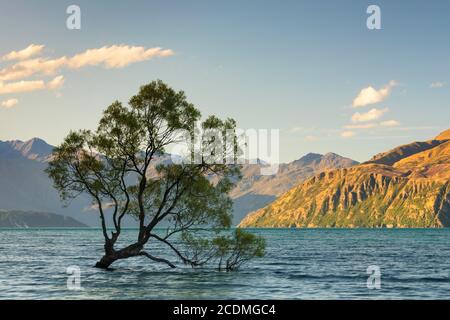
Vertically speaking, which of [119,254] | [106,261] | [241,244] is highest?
[241,244]

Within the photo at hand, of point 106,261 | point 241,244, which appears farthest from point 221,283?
point 106,261

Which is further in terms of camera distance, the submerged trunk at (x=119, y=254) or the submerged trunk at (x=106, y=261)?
the submerged trunk at (x=106, y=261)

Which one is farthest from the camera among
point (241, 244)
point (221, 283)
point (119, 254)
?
point (119, 254)

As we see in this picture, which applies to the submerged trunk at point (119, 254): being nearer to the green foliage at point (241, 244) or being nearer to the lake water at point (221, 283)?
the lake water at point (221, 283)

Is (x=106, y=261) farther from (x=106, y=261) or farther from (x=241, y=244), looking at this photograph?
(x=241, y=244)

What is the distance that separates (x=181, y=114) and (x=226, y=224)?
12.3m

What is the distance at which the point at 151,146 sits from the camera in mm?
61094

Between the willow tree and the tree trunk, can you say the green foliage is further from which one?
the tree trunk

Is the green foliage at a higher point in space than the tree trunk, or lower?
higher

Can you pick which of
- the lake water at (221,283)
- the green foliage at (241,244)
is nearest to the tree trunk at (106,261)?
the lake water at (221,283)

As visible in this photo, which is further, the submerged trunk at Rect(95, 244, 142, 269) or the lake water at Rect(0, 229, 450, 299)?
the submerged trunk at Rect(95, 244, 142, 269)

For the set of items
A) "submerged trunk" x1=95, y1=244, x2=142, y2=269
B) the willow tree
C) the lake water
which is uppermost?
the willow tree

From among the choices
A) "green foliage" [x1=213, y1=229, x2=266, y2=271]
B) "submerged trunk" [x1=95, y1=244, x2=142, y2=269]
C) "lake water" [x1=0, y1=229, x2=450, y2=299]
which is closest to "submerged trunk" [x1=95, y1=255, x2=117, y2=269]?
"submerged trunk" [x1=95, y1=244, x2=142, y2=269]
